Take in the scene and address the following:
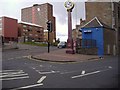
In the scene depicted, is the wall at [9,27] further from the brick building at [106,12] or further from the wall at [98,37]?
the wall at [98,37]

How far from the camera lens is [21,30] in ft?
390

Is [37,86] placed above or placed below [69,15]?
below

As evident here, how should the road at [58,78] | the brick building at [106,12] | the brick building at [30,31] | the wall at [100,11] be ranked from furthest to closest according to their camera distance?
the brick building at [30,31], the wall at [100,11], the brick building at [106,12], the road at [58,78]

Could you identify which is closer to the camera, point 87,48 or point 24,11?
point 87,48

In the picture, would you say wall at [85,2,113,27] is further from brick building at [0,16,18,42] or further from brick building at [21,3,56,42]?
brick building at [21,3,56,42]

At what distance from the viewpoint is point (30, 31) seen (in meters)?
127

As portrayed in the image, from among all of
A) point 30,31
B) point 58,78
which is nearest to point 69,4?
point 58,78

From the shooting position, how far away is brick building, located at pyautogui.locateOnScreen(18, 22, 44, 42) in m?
119

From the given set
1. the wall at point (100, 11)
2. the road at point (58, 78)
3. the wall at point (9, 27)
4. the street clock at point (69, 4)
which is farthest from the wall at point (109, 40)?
the wall at point (9, 27)

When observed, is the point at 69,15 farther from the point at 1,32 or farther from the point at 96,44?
the point at 1,32

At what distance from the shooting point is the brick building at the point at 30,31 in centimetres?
11875

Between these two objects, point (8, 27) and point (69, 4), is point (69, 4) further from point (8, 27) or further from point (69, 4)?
point (8, 27)

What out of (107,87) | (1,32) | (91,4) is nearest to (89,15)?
(91,4)

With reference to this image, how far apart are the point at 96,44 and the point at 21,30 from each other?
81204 millimetres
